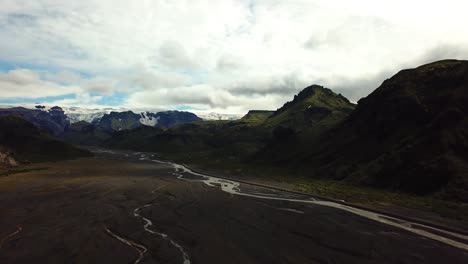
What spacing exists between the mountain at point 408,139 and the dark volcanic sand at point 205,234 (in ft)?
112

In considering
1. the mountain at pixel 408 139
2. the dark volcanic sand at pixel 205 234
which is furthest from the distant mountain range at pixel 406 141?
the dark volcanic sand at pixel 205 234

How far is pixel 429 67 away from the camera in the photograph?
142875mm

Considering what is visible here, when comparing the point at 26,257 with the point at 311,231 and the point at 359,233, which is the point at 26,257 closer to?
the point at 311,231

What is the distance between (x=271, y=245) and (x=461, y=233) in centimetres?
2839

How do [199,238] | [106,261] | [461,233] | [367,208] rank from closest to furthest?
[106,261] → [199,238] → [461,233] → [367,208]

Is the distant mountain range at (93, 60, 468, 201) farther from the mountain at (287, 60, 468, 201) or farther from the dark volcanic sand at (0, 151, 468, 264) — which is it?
the dark volcanic sand at (0, 151, 468, 264)

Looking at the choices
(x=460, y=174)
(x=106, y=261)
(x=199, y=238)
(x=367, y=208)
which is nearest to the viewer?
(x=106, y=261)

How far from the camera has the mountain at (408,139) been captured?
81.9 meters

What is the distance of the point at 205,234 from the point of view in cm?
4466

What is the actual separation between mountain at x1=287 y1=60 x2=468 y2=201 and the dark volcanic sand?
34252mm

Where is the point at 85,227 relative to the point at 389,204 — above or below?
below

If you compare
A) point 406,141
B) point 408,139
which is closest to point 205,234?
point 406,141

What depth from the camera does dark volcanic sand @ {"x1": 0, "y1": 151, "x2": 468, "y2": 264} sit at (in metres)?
35.8

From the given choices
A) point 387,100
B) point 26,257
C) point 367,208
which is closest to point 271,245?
point 26,257
